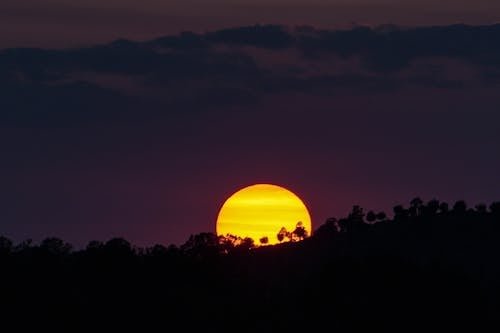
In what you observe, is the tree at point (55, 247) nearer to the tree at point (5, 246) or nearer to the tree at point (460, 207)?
the tree at point (5, 246)

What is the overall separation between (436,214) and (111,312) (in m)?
62.2

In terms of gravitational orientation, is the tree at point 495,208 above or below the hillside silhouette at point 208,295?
above

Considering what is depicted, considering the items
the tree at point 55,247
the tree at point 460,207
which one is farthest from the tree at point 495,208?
the tree at point 55,247

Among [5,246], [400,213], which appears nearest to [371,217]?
[400,213]

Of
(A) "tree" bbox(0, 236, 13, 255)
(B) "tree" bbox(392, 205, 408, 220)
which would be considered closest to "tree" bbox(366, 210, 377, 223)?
(B) "tree" bbox(392, 205, 408, 220)

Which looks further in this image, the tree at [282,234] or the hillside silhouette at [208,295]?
the tree at [282,234]

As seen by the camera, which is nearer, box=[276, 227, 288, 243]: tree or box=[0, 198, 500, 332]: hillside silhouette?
box=[0, 198, 500, 332]: hillside silhouette

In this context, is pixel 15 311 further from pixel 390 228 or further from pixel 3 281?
pixel 390 228

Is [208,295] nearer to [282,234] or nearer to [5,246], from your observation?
[5,246]

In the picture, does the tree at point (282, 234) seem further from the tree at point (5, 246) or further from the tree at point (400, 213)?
the tree at point (5, 246)

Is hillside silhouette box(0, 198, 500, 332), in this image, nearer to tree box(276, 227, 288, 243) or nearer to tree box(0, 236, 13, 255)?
tree box(0, 236, 13, 255)

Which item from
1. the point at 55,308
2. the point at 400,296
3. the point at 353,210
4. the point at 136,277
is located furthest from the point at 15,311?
the point at 353,210

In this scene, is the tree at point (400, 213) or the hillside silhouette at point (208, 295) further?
the tree at point (400, 213)

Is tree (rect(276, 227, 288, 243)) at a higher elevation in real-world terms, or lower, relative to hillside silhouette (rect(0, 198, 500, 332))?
higher
